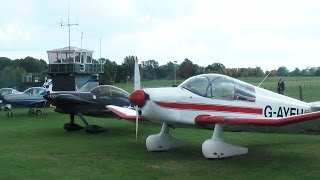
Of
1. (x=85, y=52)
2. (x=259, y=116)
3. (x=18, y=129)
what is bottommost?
(x=18, y=129)

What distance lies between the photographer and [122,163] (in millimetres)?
9148

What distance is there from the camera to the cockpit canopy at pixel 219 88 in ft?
32.6

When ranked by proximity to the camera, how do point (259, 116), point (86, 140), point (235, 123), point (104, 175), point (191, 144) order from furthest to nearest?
point (86, 140)
point (191, 144)
point (259, 116)
point (235, 123)
point (104, 175)

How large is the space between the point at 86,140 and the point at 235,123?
228 inches

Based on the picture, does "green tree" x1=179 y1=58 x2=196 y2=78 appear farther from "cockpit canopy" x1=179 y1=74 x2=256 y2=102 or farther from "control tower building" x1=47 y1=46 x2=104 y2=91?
"cockpit canopy" x1=179 y1=74 x2=256 y2=102

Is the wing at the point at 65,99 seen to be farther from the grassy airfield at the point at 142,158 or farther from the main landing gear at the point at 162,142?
the main landing gear at the point at 162,142

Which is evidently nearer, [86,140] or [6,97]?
[86,140]

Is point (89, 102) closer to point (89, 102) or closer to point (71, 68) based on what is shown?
point (89, 102)

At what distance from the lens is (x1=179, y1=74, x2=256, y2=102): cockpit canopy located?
391 inches

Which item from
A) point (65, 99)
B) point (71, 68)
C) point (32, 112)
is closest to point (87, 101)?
point (65, 99)

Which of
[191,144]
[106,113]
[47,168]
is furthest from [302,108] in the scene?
[106,113]

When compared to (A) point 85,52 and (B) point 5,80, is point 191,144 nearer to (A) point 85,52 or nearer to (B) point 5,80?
(A) point 85,52

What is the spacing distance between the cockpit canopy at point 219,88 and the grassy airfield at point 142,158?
1338 millimetres

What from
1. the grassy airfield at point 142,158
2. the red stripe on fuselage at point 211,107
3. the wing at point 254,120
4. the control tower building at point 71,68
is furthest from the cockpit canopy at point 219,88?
the control tower building at point 71,68
